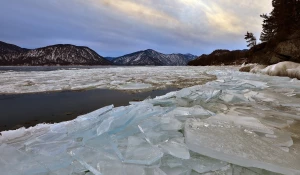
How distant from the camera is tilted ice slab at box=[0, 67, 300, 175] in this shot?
1498 millimetres

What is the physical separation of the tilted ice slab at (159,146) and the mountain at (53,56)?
162 meters

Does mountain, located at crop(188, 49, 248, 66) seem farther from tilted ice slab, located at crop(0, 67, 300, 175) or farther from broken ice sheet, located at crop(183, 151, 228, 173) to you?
broken ice sheet, located at crop(183, 151, 228, 173)

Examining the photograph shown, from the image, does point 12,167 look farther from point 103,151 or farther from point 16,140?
point 16,140

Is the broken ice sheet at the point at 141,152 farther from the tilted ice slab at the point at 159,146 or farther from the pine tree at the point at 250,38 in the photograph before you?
the pine tree at the point at 250,38

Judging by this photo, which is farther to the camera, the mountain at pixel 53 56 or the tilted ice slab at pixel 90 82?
the mountain at pixel 53 56

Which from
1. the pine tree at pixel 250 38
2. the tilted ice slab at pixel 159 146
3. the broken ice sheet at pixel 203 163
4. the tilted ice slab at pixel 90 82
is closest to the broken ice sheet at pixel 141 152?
the tilted ice slab at pixel 159 146

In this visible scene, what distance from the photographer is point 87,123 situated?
8.85 ft

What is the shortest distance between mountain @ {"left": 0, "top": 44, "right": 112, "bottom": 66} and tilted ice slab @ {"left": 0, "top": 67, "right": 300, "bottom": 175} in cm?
16207

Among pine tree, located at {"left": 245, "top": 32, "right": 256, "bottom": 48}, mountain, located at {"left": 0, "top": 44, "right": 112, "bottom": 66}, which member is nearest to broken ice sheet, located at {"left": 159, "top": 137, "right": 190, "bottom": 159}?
pine tree, located at {"left": 245, "top": 32, "right": 256, "bottom": 48}

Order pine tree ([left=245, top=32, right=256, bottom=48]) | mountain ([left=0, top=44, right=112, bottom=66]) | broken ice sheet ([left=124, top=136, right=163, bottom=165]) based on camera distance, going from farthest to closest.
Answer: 1. mountain ([left=0, top=44, right=112, bottom=66])
2. pine tree ([left=245, top=32, right=256, bottom=48])
3. broken ice sheet ([left=124, top=136, right=163, bottom=165])

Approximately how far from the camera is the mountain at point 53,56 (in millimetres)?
145625

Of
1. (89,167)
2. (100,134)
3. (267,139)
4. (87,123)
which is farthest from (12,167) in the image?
(267,139)

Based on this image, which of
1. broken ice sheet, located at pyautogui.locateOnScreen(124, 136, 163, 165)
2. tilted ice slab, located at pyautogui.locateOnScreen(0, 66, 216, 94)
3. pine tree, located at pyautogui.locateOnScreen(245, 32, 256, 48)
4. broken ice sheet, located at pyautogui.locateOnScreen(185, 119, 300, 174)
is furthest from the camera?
pine tree, located at pyautogui.locateOnScreen(245, 32, 256, 48)

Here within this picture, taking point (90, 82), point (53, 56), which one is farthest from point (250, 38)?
point (53, 56)
